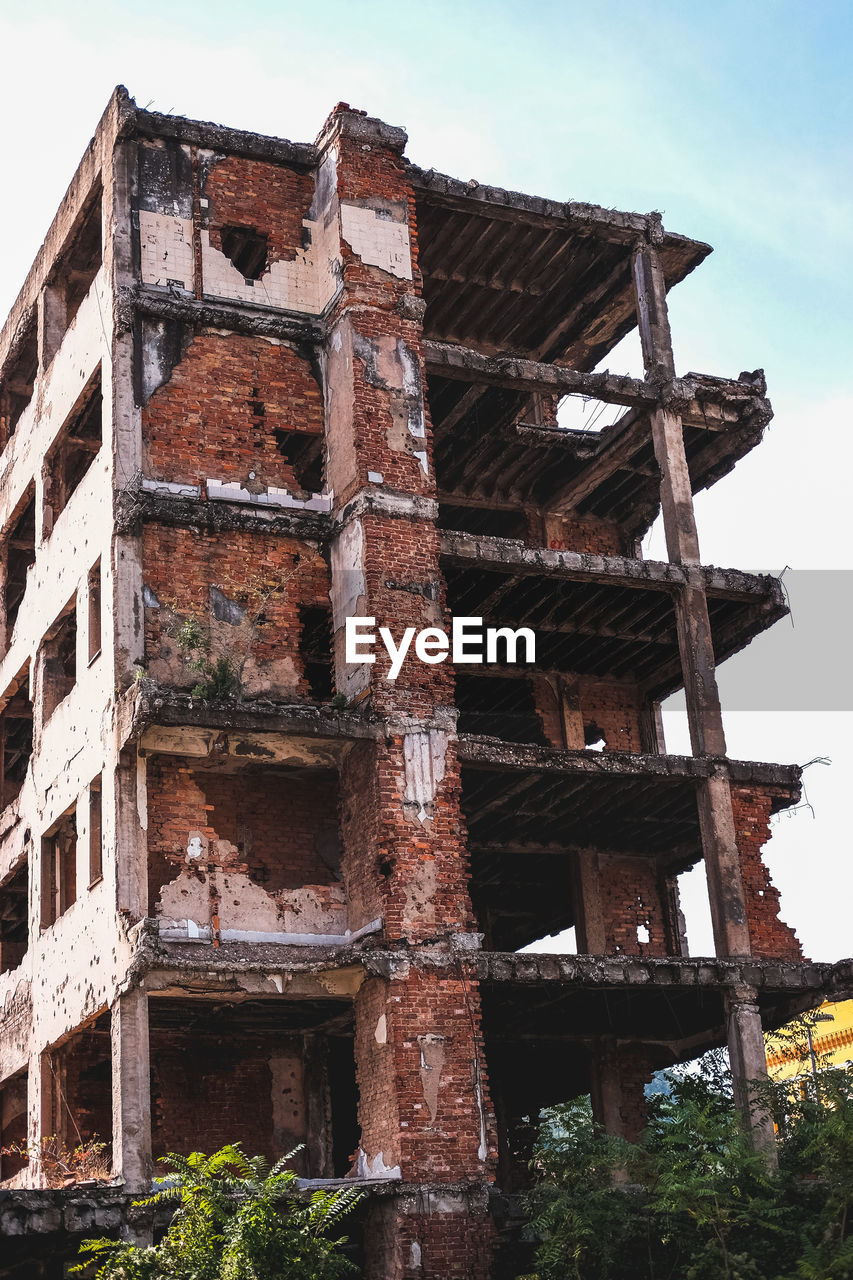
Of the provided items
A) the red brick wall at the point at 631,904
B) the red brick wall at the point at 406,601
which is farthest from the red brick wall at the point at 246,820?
the red brick wall at the point at 631,904

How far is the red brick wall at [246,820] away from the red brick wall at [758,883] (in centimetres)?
530

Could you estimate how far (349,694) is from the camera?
19.3 meters

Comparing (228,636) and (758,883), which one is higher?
(228,636)

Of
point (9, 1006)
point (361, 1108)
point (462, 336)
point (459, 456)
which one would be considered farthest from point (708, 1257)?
point (462, 336)

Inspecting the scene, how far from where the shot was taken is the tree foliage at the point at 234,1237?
46.6 feet

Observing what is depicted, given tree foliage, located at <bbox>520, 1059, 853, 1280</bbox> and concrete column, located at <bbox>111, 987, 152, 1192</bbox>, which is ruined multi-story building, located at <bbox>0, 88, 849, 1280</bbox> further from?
tree foliage, located at <bbox>520, 1059, 853, 1280</bbox>

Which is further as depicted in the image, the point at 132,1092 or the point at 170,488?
the point at 170,488

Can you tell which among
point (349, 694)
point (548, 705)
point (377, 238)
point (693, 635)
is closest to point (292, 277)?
point (377, 238)

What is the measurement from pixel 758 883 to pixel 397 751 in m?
5.26

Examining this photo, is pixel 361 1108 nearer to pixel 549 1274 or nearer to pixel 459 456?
pixel 549 1274

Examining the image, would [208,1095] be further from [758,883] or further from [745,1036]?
[758,883]

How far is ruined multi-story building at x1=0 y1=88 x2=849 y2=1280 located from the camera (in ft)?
58.9

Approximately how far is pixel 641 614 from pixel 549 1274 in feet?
30.8

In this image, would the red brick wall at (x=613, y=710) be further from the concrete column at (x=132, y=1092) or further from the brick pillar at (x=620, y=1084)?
the concrete column at (x=132, y=1092)
